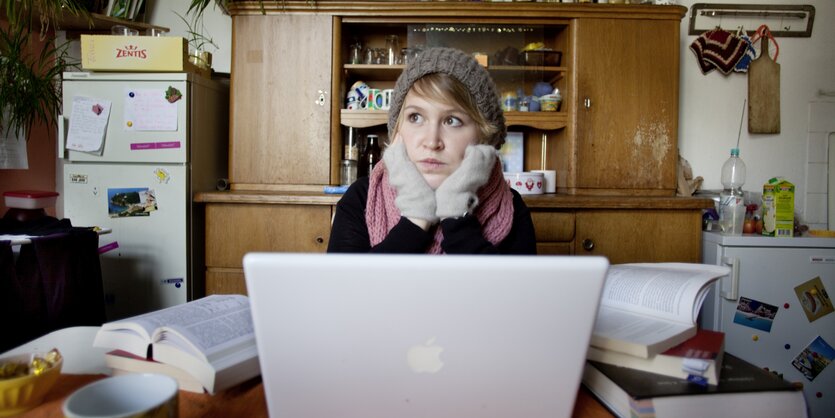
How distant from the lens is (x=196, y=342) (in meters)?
0.59

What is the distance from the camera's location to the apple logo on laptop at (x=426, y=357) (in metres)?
0.43

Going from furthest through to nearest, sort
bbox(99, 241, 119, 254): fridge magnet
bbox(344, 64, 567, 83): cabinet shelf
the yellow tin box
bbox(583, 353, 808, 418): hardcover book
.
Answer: bbox(344, 64, 567, 83): cabinet shelf → the yellow tin box → bbox(99, 241, 119, 254): fridge magnet → bbox(583, 353, 808, 418): hardcover book

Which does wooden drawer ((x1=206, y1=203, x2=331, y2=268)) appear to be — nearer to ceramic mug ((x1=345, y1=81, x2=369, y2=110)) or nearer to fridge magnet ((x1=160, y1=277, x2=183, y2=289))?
fridge magnet ((x1=160, y1=277, x2=183, y2=289))

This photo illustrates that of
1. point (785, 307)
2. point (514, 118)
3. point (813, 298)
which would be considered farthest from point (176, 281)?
point (813, 298)

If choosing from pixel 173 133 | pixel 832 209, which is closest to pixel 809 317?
pixel 832 209

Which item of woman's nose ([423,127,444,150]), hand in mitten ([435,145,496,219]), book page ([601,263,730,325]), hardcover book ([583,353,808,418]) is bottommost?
hardcover book ([583,353,808,418])

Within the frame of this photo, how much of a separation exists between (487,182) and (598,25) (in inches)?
55.4

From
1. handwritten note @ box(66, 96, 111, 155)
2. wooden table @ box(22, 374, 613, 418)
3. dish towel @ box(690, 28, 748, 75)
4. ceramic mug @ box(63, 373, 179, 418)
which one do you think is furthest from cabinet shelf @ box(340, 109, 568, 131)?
ceramic mug @ box(63, 373, 179, 418)

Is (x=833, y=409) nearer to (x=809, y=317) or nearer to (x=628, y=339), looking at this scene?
(x=809, y=317)

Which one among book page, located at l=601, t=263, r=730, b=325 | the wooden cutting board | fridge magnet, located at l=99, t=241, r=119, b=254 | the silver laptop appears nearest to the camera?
the silver laptop

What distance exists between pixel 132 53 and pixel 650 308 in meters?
2.11

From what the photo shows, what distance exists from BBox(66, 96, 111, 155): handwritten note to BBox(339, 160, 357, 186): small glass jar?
37.9 inches

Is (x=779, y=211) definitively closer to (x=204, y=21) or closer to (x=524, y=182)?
(x=524, y=182)

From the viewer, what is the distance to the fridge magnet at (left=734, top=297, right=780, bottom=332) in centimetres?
199
